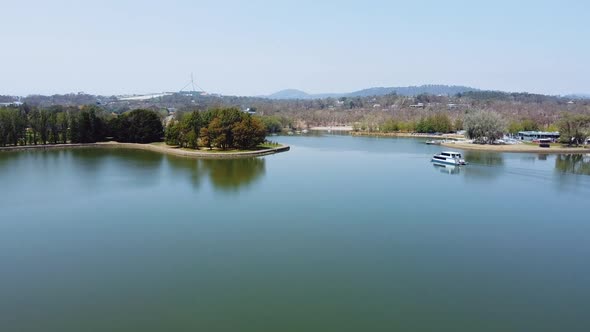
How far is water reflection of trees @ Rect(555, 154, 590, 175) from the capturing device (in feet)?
66.3

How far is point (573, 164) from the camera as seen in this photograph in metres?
22.6

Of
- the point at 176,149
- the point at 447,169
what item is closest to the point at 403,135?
the point at 447,169

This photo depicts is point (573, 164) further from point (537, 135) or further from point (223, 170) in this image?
point (223, 170)

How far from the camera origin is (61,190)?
14.0 m

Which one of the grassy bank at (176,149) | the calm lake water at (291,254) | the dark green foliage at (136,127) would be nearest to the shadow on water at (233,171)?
the calm lake water at (291,254)

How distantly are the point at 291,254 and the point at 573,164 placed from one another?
839 inches

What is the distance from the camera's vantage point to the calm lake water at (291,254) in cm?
589

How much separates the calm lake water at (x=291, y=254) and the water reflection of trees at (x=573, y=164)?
4.16m

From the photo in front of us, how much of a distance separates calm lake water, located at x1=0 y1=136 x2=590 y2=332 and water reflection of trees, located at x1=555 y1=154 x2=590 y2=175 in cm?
416

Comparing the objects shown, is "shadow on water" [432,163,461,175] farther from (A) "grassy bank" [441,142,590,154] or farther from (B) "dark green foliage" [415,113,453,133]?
(B) "dark green foliage" [415,113,453,133]

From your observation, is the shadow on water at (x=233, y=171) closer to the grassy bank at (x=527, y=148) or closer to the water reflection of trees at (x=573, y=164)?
the water reflection of trees at (x=573, y=164)

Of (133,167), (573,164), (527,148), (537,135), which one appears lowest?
(573,164)

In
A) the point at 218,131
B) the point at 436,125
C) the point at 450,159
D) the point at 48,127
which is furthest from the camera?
the point at 436,125

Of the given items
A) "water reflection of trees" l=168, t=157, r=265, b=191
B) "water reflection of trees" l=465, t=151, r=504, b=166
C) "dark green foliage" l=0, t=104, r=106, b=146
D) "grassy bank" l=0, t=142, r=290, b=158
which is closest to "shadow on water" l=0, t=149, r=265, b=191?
"water reflection of trees" l=168, t=157, r=265, b=191
